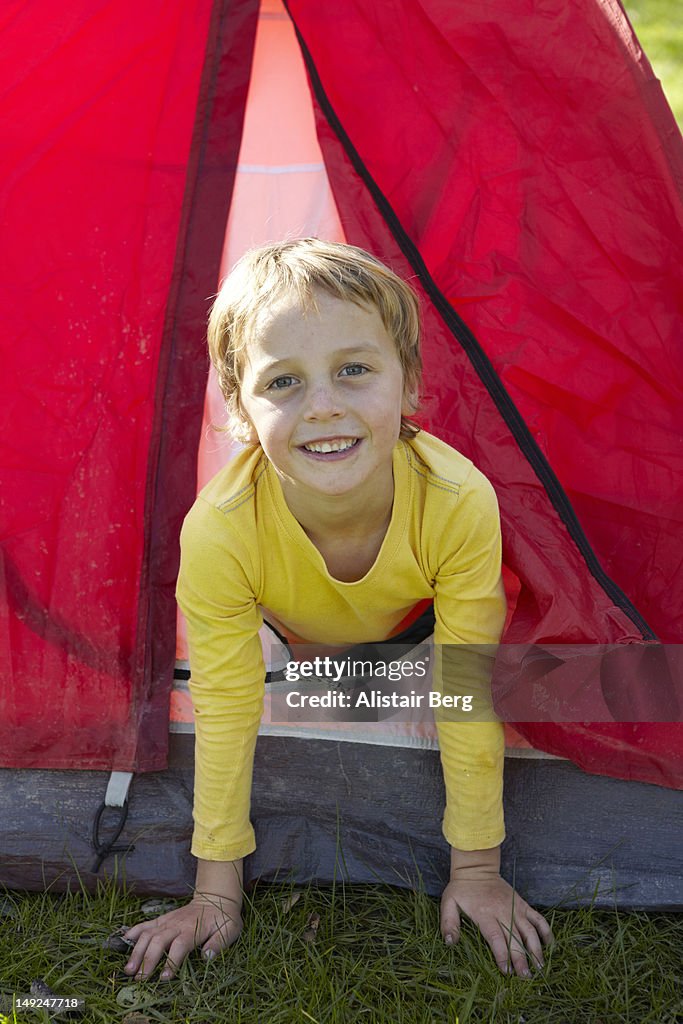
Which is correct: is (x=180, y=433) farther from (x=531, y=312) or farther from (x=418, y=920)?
(x=418, y=920)

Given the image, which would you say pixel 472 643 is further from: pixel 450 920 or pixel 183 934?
pixel 183 934

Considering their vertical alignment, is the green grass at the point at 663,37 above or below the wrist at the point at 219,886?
above

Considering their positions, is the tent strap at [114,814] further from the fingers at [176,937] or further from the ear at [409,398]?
the ear at [409,398]

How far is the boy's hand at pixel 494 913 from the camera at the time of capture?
116cm

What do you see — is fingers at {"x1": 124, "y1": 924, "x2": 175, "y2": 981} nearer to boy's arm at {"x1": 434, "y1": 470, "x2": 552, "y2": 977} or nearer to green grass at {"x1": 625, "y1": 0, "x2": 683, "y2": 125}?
boy's arm at {"x1": 434, "y1": 470, "x2": 552, "y2": 977}

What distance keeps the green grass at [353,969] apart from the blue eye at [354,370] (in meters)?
0.61

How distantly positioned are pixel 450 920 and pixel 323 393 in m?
0.61

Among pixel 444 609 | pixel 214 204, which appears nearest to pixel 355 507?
pixel 444 609

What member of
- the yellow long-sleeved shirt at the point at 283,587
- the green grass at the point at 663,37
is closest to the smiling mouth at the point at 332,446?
the yellow long-sleeved shirt at the point at 283,587

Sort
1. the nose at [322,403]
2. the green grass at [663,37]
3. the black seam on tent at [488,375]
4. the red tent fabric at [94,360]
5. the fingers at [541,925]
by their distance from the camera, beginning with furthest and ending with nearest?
the green grass at [663,37], the red tent fabric at [94,360], the black seam on tent at [488,375], the fingers at [541,925], the nose at [322,403]

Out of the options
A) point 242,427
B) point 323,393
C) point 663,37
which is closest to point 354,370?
point 323,393

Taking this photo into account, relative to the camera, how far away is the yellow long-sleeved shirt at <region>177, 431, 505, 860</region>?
1.22 m

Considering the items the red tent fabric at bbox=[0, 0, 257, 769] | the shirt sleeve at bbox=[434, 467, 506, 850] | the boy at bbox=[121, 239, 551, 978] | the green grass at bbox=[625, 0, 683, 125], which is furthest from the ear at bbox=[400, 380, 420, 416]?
the green grass at bbox=[625, 0, 683, 125]

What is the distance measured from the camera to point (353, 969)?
3.81ft
